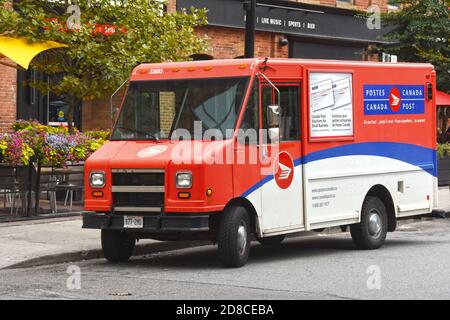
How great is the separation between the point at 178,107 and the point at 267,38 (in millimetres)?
15697

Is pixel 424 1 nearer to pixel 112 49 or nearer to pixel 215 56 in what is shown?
pixel 215 56

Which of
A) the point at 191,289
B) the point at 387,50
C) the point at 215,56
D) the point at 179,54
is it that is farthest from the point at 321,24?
the point at 191,289

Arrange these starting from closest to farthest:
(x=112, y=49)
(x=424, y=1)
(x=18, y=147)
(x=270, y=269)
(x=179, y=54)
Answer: (x=270, y=269), (x=18, y=147), (x=112, y=49), (x=179, y=54), (x=424, y=1)

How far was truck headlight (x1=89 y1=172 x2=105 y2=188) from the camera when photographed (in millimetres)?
12422

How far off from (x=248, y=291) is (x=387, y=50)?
1995 centimetres

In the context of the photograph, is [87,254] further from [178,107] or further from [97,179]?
[178,107]

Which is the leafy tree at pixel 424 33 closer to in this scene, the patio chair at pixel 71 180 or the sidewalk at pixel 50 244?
the patio chair at pixel 71 180

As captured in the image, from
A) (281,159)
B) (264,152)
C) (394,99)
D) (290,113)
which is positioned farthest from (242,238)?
(394,99)

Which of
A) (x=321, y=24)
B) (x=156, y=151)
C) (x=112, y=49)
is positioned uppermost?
(x=321, y=24)

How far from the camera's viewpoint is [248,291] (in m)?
10.3

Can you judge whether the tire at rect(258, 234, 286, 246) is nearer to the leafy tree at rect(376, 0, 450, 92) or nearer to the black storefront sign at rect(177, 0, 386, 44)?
the black storefront sign at rect(177, 0, 386, 44)

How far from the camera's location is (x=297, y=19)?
2853 centimetres

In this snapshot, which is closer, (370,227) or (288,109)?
(288,109)

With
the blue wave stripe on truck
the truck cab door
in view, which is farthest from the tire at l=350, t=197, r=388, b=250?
the truck cab door
